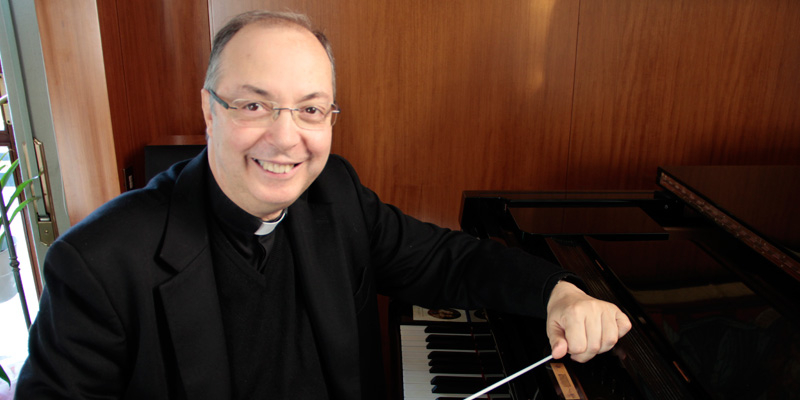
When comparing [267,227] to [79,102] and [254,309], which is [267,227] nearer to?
[254,309]

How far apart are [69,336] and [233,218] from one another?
0.34 m

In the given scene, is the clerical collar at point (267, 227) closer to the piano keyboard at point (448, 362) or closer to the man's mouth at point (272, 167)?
the man's mouth at point (272, 167)

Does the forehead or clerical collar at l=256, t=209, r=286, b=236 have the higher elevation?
the forehead

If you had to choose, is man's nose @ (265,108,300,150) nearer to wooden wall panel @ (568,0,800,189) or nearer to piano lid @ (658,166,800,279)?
piano lid @ (658,166,800,279)

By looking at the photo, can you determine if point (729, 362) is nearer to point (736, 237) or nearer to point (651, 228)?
point (736, 237)

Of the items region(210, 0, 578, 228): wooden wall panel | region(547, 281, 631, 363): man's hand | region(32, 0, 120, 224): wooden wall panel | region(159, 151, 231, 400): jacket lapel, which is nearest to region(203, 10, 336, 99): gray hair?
region(159, 151, 231, 400): jacket lapel

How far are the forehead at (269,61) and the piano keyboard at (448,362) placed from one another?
2.11ft

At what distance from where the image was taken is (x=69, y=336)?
38.5 inches

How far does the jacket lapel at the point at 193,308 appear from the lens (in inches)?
41.9

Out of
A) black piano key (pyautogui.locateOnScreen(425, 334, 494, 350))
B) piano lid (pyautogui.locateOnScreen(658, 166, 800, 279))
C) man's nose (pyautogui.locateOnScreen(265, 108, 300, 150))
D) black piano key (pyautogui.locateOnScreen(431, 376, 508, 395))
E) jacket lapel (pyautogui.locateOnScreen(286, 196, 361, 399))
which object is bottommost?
black piano key (pyautogui.locateOnScreen(431, 376, 508, 395))

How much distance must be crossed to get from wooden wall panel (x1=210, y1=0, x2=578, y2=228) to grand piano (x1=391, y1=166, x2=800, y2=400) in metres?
0.62

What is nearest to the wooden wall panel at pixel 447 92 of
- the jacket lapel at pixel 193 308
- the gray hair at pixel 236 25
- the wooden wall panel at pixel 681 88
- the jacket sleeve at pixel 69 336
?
the wooden wall panel at pixel 681 88

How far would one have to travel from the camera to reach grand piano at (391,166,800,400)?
3.22ft

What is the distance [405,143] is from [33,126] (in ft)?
4.16
